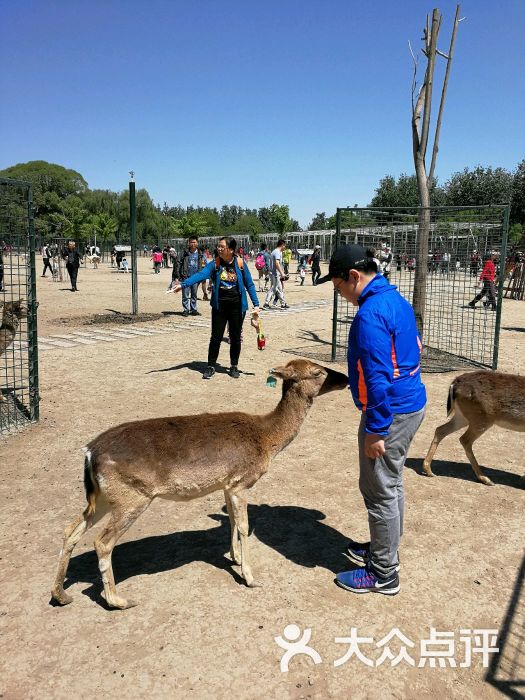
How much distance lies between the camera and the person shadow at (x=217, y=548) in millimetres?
4031

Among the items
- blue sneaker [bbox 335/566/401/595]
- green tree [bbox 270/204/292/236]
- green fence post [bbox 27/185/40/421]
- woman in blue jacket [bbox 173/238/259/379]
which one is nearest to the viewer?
blue sneaker [bbox 335/566/401/595]

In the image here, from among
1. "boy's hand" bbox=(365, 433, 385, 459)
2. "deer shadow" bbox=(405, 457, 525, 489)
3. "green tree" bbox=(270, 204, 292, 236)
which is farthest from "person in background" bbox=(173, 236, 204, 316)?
"green tree" bbox=(270, 204, 292, 236)

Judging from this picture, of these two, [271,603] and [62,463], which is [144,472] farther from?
[62,463]

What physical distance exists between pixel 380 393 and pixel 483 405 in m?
2.85

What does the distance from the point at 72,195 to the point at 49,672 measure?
95.7 m

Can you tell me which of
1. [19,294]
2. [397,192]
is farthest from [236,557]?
[397,192]

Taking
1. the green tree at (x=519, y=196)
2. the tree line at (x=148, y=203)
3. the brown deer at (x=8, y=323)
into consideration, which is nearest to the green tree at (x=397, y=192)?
the tree line at (x=148, y=203)

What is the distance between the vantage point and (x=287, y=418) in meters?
4.16

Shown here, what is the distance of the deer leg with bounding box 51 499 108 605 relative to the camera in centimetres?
354

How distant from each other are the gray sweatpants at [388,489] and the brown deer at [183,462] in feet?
2.15

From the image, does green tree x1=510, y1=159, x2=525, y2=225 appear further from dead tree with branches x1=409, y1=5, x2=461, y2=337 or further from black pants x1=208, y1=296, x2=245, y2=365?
black pants x1=208, y1=296, x2=245, y2=365

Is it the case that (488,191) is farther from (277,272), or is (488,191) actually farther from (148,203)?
(148,203)

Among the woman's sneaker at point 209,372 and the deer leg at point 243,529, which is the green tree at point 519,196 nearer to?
the woman's sneaker at point 209,372

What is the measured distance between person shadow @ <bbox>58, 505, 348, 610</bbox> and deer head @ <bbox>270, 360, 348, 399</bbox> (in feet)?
4.11
